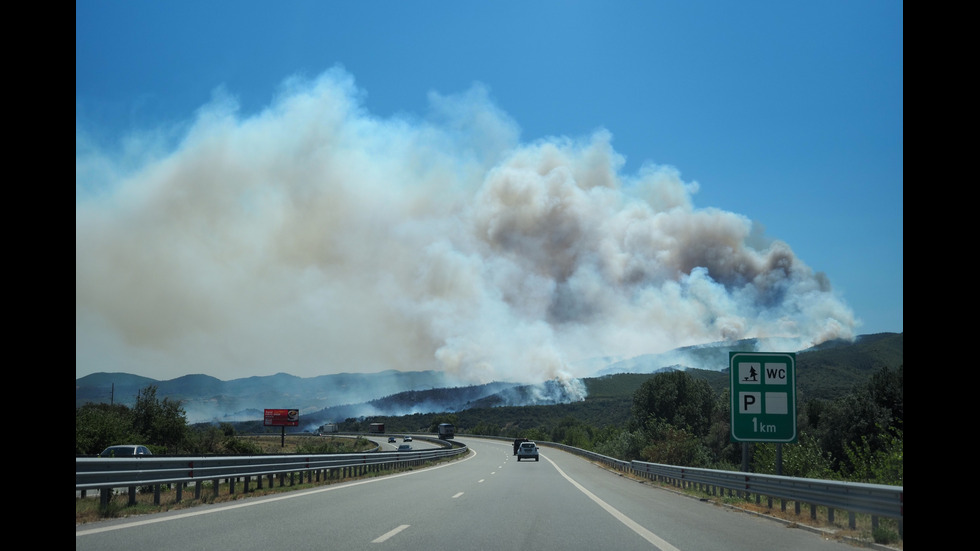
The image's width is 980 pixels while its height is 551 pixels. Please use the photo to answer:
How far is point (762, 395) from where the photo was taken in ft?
70.7

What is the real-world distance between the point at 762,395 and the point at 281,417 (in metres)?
122

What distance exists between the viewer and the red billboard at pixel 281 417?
436ft

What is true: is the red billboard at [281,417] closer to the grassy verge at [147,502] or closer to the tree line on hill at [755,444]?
the tree line on hill at [755,444]

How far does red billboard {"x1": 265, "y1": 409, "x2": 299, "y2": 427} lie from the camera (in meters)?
133

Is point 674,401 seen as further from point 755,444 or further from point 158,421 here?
point 158,421

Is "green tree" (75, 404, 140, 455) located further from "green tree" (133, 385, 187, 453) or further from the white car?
the white car

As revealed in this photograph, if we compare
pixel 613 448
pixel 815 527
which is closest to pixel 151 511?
pixel 815 527

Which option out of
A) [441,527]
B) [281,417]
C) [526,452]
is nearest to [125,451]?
[441,527]

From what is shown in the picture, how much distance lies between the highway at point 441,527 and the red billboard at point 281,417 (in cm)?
11881

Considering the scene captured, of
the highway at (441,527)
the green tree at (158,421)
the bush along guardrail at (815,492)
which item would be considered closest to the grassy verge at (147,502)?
the highway at (441,527)

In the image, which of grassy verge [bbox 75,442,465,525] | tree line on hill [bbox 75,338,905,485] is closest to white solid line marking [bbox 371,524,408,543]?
grassy verge [bbox 75,442,465,525]

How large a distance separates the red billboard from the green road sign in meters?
120
